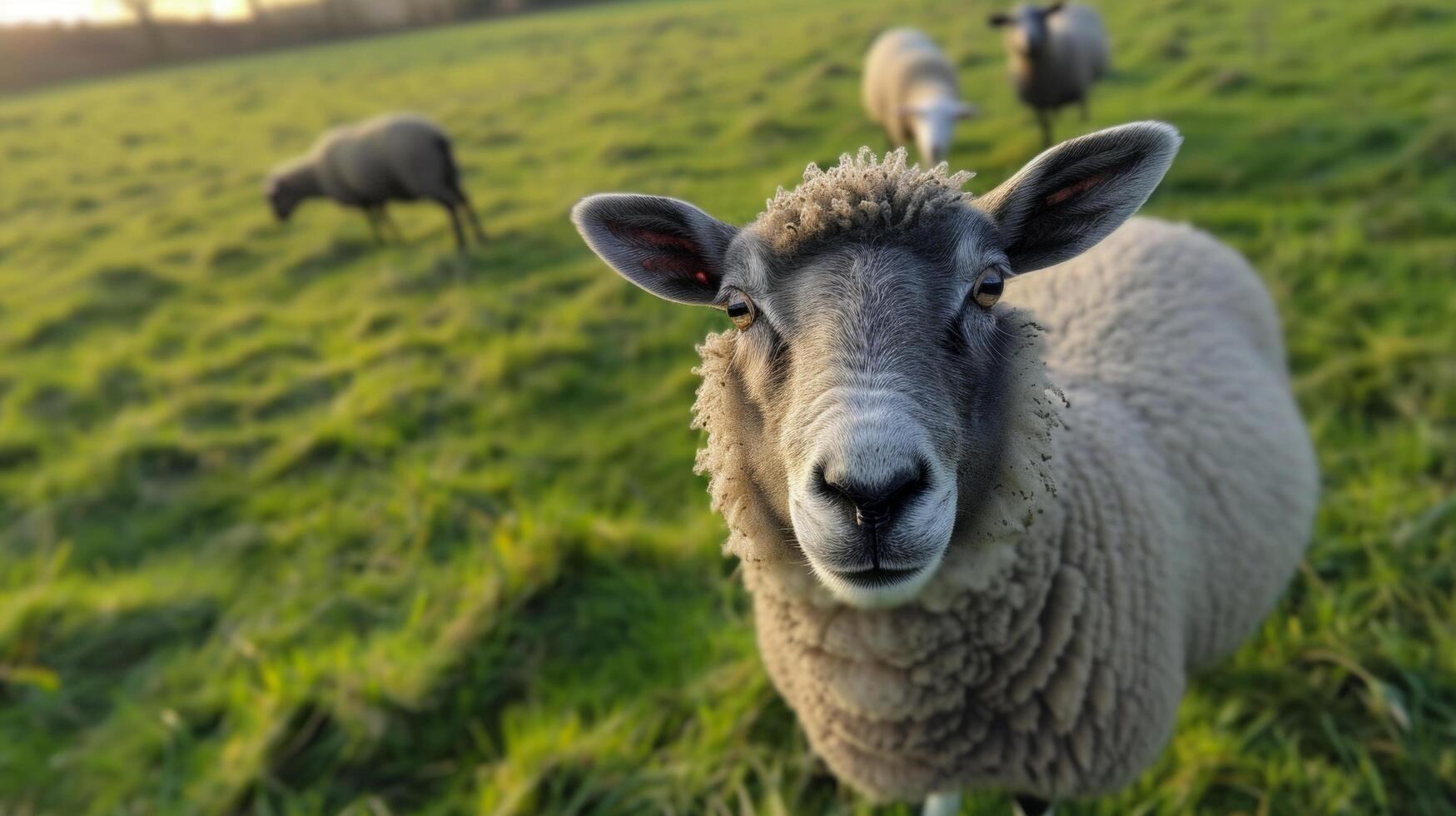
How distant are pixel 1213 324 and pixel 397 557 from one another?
332cm

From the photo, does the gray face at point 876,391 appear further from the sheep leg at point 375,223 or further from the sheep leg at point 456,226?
the sheep leg at point 375,223

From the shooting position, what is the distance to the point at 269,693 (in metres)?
2.54

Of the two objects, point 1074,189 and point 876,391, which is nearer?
point 876,391

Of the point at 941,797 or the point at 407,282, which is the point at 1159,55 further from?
the point at 941,797

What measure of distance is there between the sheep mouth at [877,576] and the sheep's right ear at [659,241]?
61cm

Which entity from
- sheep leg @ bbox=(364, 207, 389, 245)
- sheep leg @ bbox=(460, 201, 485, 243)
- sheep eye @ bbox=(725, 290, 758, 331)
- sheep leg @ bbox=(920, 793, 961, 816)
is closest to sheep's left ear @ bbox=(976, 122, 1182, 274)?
sheep eye @ bbox=(725, 290, 758, 331)

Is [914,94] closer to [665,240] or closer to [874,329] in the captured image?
[665,240]

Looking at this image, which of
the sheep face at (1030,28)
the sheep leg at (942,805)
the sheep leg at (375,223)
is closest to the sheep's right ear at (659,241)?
the sheep leg at (942,805)

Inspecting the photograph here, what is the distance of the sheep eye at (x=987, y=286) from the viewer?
125cm

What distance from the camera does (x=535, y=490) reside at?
11.7 ft

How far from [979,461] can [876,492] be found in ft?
1.16

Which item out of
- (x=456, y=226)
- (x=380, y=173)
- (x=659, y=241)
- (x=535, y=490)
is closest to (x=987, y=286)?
(x=659, y=241)

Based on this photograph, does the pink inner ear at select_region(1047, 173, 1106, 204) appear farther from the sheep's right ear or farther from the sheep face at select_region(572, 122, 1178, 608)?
the sheep's right ear

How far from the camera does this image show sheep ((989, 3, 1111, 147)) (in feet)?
20.9
